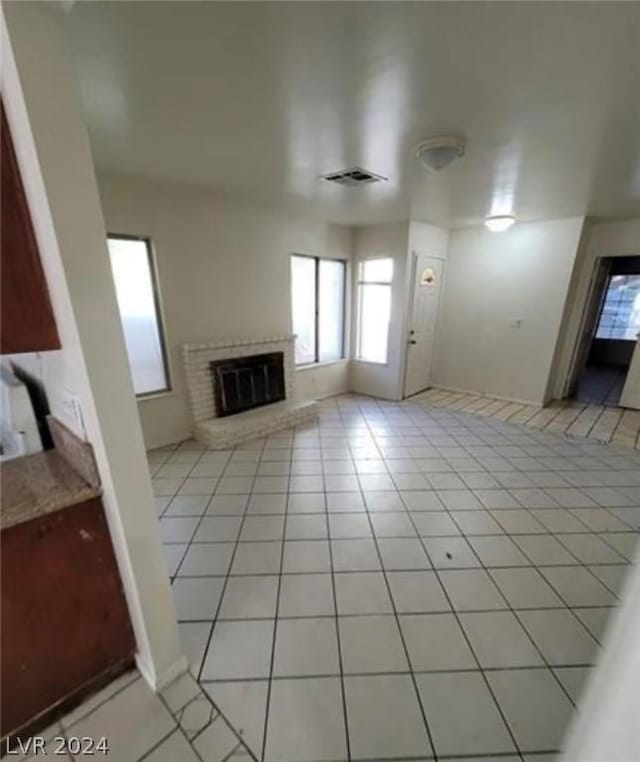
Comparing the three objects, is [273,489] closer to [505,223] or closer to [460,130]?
[460,130]

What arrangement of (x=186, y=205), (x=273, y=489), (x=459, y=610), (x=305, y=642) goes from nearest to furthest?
(x=305, y=642), (x=459, y=610), (x=273, y=489), (x=186, y=205)

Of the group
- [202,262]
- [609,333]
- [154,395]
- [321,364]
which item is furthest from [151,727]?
[609,333]

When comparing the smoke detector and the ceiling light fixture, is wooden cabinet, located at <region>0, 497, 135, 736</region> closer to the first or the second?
the smoke detector

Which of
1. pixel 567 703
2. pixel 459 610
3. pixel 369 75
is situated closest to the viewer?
pixel 567 703

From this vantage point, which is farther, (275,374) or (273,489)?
(275,374)

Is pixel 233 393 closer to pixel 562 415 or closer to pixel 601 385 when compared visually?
pixel 562 415

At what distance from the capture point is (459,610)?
1.77 meters

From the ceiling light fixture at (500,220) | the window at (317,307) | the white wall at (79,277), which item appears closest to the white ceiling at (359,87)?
the white wall at (79,277)

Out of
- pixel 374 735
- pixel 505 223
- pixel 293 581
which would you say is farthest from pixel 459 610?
pixel 505 223

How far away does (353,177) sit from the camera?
2.77 metres

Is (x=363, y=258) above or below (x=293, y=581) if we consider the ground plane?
above

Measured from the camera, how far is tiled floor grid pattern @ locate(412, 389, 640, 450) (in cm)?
395

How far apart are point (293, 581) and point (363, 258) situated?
422 cm

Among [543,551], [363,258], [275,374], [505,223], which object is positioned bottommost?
[543,551]
